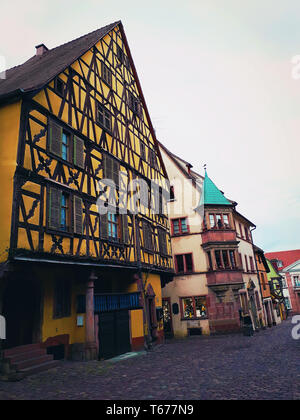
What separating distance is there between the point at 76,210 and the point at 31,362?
18.1ft

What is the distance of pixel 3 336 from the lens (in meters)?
9.73

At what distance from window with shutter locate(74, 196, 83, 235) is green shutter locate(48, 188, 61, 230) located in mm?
980

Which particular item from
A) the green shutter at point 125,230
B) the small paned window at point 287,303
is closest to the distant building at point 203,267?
the green shutter at point 125,230

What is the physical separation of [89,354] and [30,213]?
5840 millimetres

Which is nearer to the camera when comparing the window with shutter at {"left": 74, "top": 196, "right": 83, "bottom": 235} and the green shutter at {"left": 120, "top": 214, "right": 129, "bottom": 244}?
the window with shutter at {"left": 74, "top": 196, "right": 83, "bottom": 235}

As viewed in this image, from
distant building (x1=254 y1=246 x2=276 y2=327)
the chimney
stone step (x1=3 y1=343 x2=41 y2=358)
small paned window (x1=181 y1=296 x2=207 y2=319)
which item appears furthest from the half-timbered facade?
distant building (x1=254 y1=246 x2=276 y2=327)

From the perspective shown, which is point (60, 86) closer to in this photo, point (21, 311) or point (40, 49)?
point (21, 311)

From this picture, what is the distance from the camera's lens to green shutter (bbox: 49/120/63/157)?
38.5 ft

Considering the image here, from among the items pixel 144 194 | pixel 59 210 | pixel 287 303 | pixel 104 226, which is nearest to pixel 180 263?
pixel 144 194

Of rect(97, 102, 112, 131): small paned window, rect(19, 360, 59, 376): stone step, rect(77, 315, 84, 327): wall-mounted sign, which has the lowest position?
rect(19, 360, 59, 376): stone step

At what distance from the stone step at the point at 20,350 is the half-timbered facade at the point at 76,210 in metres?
0.41

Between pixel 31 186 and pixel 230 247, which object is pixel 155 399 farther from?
pixel 230 247

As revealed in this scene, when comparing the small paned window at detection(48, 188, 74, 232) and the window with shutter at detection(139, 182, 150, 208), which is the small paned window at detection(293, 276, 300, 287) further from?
the small paned window at detection(48, 188, 74, 232)

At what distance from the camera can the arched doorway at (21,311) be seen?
1102 cm
